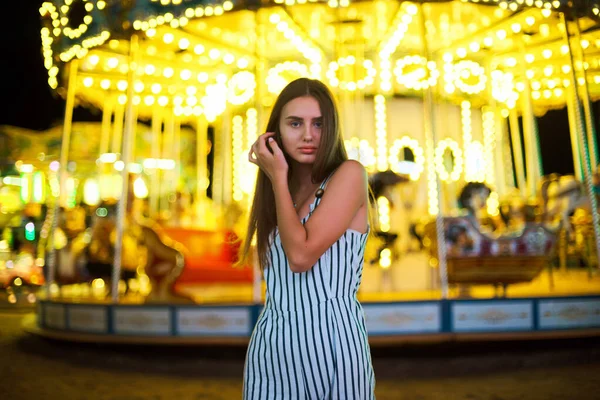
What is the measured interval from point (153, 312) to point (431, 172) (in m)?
4.76

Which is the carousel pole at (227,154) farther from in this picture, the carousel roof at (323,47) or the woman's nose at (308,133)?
the woman's nose at (308,133)

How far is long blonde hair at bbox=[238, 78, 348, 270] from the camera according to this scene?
4.96 ft

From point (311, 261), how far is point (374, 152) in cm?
870

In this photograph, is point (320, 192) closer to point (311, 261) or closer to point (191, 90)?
point (311, 261)

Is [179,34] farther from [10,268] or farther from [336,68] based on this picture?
[10,268]

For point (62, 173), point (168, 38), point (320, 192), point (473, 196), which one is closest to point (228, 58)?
point (168, 38)

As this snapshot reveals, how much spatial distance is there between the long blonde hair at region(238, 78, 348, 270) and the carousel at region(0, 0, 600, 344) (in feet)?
16.4

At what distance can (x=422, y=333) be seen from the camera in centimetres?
671

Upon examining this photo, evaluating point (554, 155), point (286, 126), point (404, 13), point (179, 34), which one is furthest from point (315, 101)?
point (554, 155)

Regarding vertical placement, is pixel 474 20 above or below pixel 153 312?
above

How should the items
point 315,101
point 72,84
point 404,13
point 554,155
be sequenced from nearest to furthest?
point 315,101 → point 404,13 → point 72,84 → point 554,155

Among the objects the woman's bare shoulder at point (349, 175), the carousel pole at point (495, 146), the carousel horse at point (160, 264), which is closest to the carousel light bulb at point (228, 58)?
the carousel horse at point (160, 264)

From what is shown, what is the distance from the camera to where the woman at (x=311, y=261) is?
1.43 metres

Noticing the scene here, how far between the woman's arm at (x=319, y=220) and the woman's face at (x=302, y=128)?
0.09 metres
